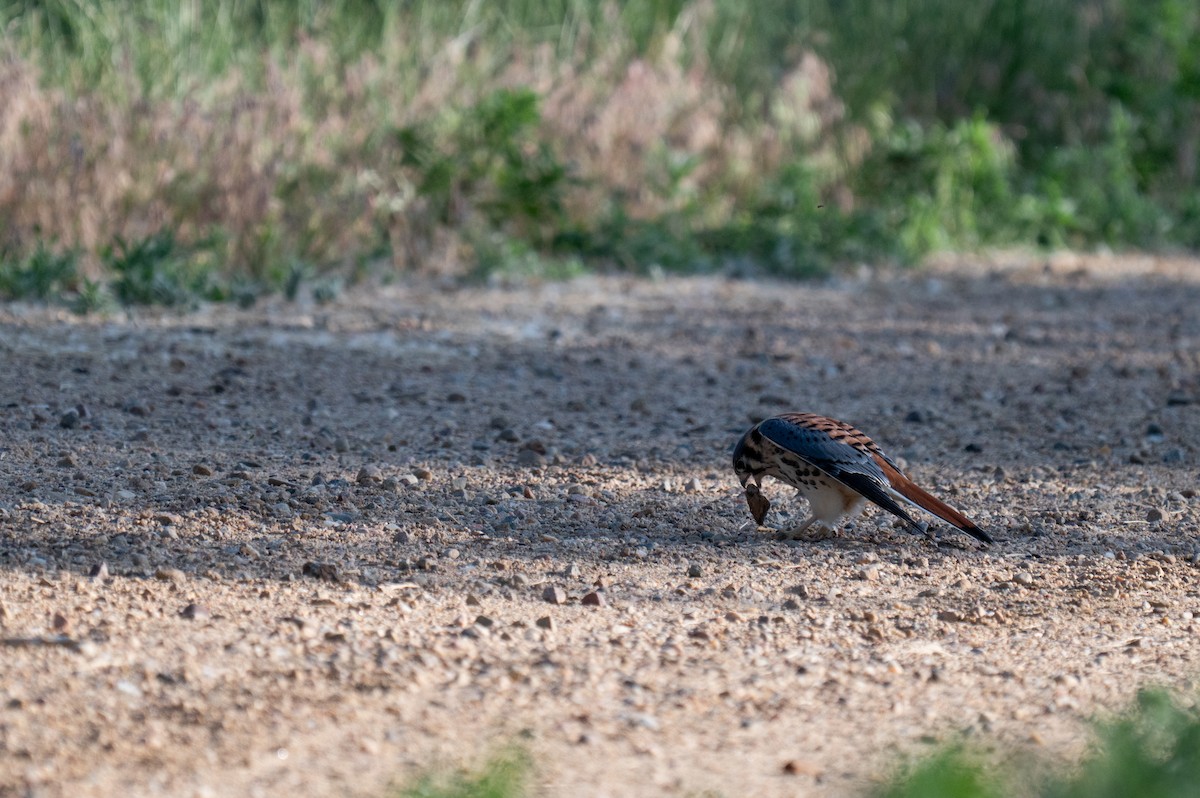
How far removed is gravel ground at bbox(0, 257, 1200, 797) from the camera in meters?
A: 2.84

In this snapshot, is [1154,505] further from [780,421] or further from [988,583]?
[780,421]

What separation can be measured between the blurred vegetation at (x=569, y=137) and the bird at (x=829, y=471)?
345 cm

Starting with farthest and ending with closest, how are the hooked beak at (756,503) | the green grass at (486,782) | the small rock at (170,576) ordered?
1. the hooked beak at (756,503)
2. the small rock at (170,576)
3. the green grass at (486,782)

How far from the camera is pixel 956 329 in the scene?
25.6ft

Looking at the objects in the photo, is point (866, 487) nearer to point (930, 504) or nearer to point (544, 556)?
point (930, 504)

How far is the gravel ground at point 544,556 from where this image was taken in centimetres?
284

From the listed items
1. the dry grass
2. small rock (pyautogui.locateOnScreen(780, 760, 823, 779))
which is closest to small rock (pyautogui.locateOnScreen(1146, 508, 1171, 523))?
small rock (pyautogui.locateOnScreen(780, 760, 823, 779))

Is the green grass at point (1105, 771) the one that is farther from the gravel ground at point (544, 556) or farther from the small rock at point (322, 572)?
the small rock at point (322, 572)

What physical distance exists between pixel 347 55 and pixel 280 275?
2.05 m

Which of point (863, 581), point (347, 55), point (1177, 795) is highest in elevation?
point (347, 55)

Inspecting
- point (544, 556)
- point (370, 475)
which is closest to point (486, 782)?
point (544, 556)

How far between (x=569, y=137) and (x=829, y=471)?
5343mm

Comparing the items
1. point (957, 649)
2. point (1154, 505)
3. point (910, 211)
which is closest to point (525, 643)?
point (957, 649)

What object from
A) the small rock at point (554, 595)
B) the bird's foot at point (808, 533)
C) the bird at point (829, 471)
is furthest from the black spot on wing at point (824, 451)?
the small rock at point (554, 595)
